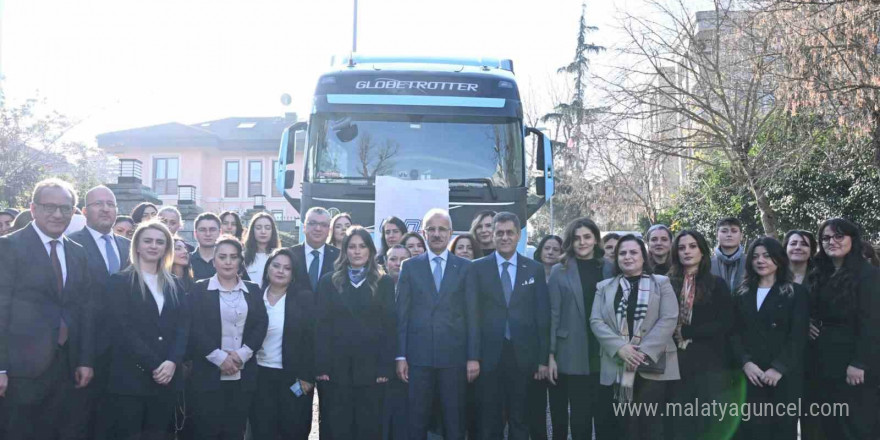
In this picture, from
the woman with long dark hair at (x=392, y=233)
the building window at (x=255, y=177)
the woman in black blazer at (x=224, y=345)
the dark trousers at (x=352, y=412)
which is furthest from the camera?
the building window at (x=255, y=177)

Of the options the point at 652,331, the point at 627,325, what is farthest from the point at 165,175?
the point at 652,331

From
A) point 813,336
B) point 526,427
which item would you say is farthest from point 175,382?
point 813,336

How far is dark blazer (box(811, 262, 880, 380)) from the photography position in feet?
17.6

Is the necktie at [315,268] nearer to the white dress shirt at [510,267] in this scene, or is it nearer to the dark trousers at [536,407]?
the white dress shirt at [510,267]

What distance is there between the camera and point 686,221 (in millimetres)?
23484

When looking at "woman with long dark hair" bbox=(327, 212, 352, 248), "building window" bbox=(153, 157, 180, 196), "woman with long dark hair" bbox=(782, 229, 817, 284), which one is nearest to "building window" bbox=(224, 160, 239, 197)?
"building window" bbox=(153, 157, 180, 196)

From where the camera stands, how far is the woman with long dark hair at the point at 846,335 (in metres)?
5.38

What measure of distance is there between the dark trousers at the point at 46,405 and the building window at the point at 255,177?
1377 inches

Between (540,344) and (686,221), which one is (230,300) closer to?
(540,344)

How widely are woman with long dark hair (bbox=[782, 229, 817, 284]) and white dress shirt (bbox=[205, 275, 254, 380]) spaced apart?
14.9 feet

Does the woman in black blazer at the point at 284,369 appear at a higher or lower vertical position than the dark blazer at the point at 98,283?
lower

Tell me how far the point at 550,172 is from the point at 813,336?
4.11 metres

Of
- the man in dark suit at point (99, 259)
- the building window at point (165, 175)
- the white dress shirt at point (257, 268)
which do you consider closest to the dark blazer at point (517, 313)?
the white dress shirt at point (257, 268)

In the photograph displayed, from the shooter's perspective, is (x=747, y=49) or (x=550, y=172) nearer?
(x=550, y=172)
